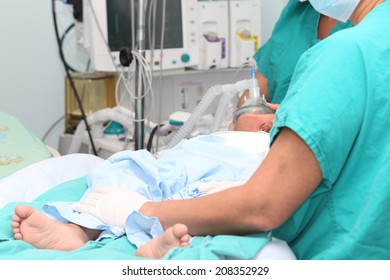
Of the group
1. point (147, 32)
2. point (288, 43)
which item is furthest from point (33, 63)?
point (288, 43)

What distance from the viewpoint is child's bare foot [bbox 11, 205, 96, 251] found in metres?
1.22

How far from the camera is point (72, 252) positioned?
1123mm

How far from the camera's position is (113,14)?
2.50m

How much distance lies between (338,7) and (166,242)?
682 millimetres

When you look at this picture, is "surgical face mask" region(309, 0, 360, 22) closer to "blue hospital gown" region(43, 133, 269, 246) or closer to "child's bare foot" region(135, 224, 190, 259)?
"blue hospital gown" region(43, 133, 269, 246)

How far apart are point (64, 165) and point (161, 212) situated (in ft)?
2.54

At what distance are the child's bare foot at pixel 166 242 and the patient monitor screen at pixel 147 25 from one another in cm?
147

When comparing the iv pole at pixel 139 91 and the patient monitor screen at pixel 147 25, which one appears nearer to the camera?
the iv pole at pixel 139 91

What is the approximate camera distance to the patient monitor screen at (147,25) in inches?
97.3

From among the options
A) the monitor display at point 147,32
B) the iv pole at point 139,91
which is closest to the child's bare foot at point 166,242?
the iv pole at point 139,91

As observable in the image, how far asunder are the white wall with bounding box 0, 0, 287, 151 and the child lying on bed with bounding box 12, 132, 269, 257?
137 cm

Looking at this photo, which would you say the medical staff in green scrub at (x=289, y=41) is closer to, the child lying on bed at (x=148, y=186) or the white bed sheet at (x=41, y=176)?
the child lying on bed at (x=148, y=186)

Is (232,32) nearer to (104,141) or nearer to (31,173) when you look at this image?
(104,141)
